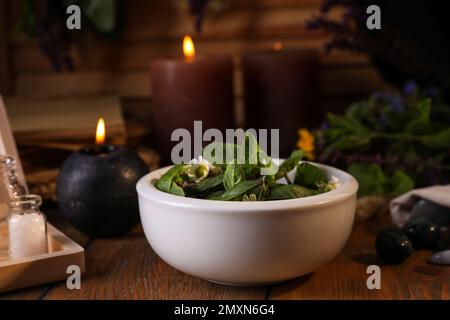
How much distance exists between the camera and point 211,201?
0.64 metres

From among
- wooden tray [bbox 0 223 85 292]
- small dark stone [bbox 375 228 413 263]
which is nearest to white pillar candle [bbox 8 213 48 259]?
wooden tray [bbox 0 223 85 292]

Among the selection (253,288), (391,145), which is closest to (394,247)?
(253,288)

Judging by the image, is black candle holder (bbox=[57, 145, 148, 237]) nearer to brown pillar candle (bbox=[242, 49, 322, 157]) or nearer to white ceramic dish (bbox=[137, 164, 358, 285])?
white ceramic dish (bbox=[137, 164, 358, 285])

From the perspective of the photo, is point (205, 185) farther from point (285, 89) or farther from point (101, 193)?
point (285, 89)

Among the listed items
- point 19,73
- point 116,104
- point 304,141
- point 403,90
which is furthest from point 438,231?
point 19,73

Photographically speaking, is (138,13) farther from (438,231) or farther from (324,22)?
(438,231)

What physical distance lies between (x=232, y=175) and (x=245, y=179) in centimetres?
2

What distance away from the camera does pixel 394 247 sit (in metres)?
0.75

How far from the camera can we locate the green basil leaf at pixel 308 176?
0.73 metres

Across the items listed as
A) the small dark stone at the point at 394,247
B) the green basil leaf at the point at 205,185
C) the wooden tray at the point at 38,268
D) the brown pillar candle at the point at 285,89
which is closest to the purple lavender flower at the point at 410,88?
the brown pillar candle at the point at 285,89

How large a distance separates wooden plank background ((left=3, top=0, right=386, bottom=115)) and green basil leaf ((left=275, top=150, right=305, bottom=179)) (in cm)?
61

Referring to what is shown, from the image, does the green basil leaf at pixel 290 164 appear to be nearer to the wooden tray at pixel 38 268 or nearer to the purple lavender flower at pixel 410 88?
the wooden tray at pixel 38 268

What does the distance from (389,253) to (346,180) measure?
108mm

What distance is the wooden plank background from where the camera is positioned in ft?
4.27
